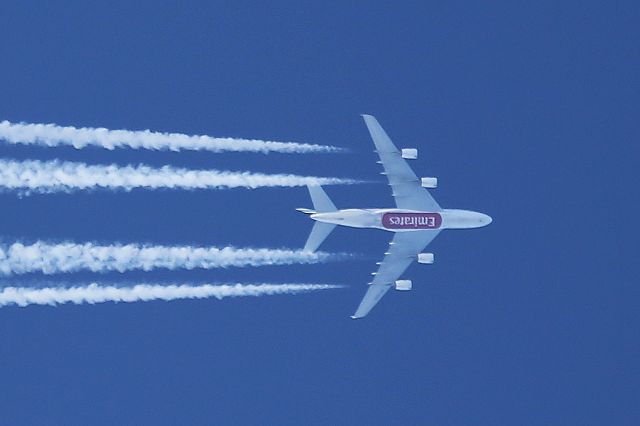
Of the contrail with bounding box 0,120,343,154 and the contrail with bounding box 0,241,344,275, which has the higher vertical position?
the contrail with bounding box 0,120,343,154

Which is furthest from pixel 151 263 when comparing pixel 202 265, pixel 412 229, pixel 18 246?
pixel 412 229

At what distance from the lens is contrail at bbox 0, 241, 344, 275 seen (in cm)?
5047

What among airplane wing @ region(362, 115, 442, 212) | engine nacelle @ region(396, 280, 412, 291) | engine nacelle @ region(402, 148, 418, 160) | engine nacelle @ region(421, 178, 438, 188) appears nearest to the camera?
airplane wing @ region(362, 115, 442, 212)

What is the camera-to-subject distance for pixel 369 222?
5872cm

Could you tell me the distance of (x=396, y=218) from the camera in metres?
59.2

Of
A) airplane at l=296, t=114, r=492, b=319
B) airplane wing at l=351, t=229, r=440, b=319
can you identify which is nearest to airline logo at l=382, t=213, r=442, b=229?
airplane at l=296, t=114, r=492, b=319

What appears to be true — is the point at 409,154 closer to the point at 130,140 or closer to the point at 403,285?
the point at 403,285

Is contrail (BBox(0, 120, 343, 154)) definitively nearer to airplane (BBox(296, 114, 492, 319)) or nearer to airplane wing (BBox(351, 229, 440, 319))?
airplane (BBox(296, 114, 492, 319))

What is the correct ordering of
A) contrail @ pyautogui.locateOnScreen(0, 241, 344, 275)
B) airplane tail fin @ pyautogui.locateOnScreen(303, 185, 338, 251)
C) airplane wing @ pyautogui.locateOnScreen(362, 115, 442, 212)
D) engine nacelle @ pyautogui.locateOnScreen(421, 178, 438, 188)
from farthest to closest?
engine nacelle @ pyautogui.locateOnScreen(421, 178, 438, 188), airplane wing @ pyautogui.locateOnScreen(362, 115, 442, 212), airplane tail fin @ pyautogui.locateOnScreen(303, 185, 338, 251), contrail @ pyautogui.locateOnScreen(0, 241, 344, 275)

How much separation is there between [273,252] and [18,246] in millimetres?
11525

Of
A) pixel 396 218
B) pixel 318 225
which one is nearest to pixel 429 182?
pixel 396 218

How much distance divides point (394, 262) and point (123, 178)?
461 inches

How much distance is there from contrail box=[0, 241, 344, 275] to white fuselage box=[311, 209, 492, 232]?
1677 millimetres

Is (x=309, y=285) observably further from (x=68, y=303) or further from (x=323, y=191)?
(x=68, y=303)
